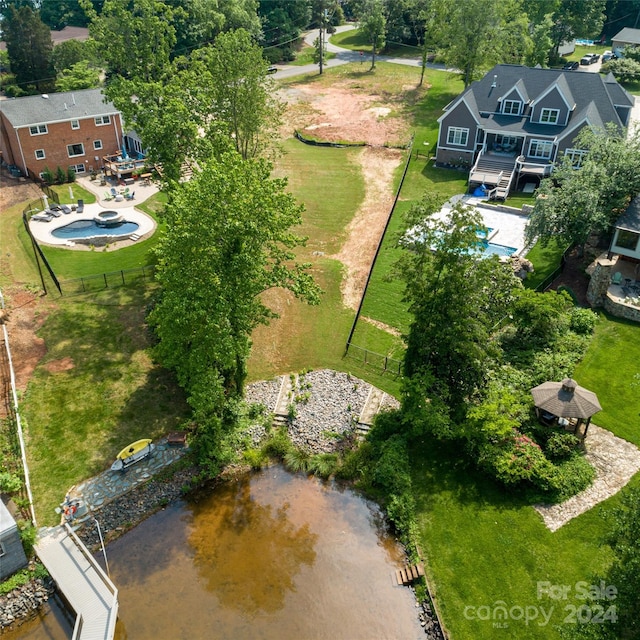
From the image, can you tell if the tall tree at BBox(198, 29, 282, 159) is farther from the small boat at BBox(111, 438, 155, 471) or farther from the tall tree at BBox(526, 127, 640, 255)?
the small boat at BBox(111, 438, 155, 471)

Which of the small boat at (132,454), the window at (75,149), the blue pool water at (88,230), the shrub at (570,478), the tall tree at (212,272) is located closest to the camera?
the shrub at (570,478)

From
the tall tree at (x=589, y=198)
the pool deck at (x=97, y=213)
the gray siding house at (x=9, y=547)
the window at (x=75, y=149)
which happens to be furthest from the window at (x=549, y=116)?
the gray siding house at (x=9, y=547)

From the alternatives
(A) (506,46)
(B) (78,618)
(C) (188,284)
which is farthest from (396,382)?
(A) (506,46)

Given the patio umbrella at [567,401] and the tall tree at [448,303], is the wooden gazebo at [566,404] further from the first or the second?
the tall tree at [448,303]

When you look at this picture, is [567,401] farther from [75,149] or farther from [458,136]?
[75,149]

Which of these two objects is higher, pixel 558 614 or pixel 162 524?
pixel 558 614

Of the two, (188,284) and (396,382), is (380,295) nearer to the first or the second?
(396,382)
